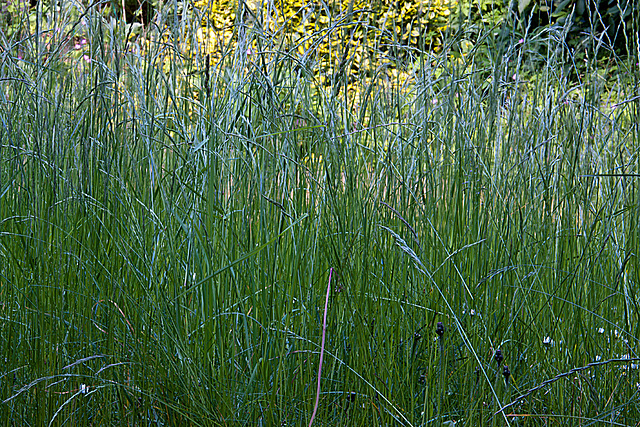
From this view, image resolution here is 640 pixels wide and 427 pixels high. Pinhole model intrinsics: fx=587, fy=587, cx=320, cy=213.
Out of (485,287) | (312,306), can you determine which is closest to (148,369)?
(312,306)

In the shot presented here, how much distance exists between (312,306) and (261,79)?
55 cm

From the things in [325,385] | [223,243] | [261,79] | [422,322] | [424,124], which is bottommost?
[325,385]

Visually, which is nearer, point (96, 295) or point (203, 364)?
point (203, 364)

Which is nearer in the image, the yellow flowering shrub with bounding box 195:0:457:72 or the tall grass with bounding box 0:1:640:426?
the tall grass with bounding box 0:1:640:426

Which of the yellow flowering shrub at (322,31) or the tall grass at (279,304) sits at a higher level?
the yellow flowering shrub at (322,31)

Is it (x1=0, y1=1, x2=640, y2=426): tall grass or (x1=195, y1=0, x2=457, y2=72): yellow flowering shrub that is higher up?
(x1=195, y1=0, x2=457, y2=72): yellow flowering shrub

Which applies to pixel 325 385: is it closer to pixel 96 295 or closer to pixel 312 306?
pixel 312 306

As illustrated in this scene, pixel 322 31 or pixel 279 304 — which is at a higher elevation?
pixel 322 31

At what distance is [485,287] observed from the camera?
54.7 inches

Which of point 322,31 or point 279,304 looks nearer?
point 279,304

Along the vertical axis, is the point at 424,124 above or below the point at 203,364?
above

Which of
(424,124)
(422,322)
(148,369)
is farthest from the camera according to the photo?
(424,124)

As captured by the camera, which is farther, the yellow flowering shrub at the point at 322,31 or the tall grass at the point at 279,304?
the yellow flowering shrub at the point at 322,31

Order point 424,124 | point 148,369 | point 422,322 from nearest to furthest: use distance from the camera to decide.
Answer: point 148,369, point 422,322, point 424,124
